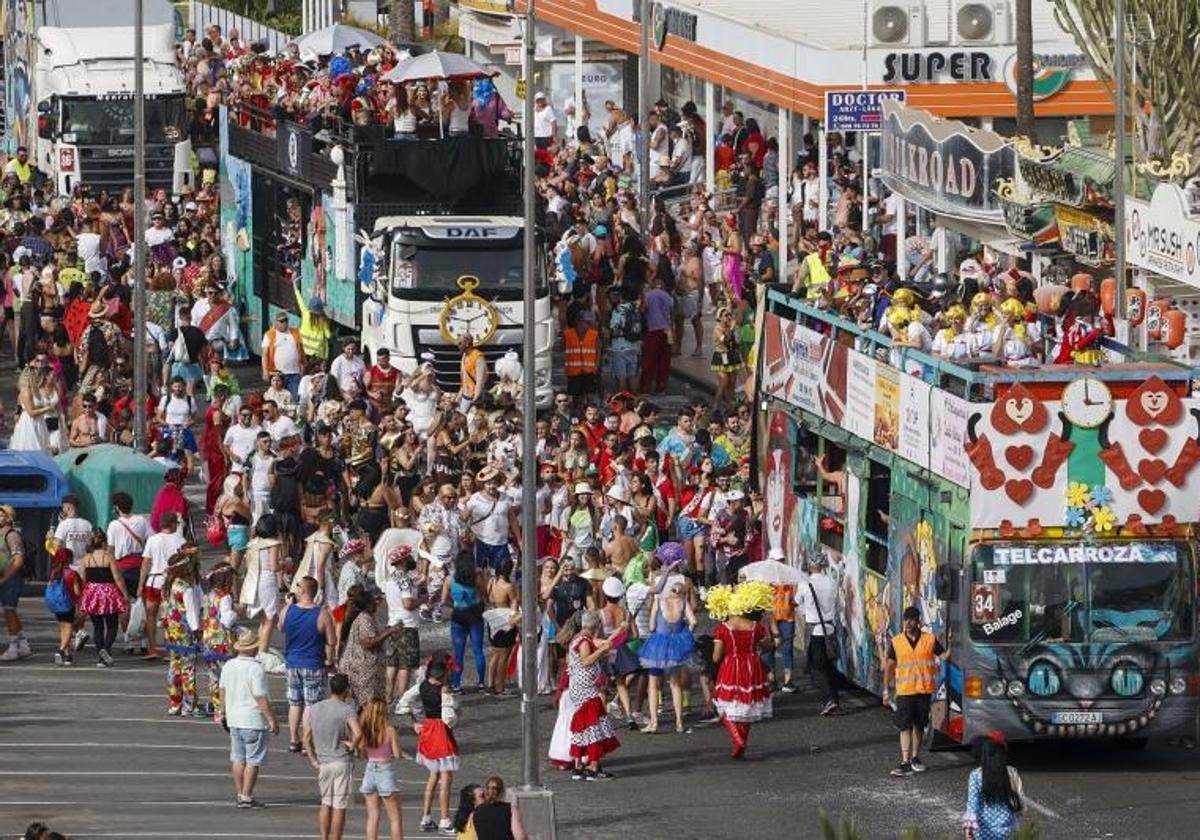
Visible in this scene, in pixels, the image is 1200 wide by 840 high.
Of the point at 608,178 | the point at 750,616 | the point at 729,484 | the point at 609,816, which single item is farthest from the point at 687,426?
the point at 608,178

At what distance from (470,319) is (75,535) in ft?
33.2

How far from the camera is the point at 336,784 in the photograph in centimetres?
2402

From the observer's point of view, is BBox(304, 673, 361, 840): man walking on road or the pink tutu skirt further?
the pink tutu skirt

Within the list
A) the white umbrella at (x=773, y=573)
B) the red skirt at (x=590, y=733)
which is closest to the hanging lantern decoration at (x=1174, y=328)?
the white umbrella at (x=773, y=573)

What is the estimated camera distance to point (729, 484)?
33812 mm

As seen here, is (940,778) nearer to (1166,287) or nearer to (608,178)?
(1166,287)

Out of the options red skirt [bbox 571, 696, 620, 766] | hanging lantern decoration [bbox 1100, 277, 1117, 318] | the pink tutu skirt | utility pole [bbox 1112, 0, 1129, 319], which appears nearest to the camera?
red skirt [bbox 571, 696, 620, 766]

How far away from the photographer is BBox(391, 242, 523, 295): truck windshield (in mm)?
40719

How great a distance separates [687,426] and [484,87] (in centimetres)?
1014

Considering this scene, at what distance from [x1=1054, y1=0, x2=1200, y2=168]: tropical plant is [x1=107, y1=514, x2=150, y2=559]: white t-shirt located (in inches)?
713

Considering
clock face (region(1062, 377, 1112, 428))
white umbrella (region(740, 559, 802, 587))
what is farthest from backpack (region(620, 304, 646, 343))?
clock face (region(1062, 377, 1112, 428))

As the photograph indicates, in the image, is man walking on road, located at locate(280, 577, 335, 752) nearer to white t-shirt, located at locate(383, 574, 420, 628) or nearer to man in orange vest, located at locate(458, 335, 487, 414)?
white t-shirt, located at locate(383, 574, 420, 628)

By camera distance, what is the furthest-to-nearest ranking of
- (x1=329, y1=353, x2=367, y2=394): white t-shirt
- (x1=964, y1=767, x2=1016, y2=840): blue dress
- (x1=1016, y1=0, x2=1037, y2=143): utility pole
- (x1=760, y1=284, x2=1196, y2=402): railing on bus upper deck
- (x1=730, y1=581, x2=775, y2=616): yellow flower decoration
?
(x1=1016, y1=0, x2=1037, y2=143): utility pole, (x1=329, y1=353, x2=367, y2=394): white t-shirt, (x1=730, y1=581, x2=775, y2=616): yellow flower decoration, (x1=760, y1=284, x2=1196, y2=402): railing on bus upper deck, (x1=964, y1=767, x2=1016, y2=840): blue dress

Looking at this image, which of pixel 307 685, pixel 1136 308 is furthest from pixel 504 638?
pixel 1136 308
